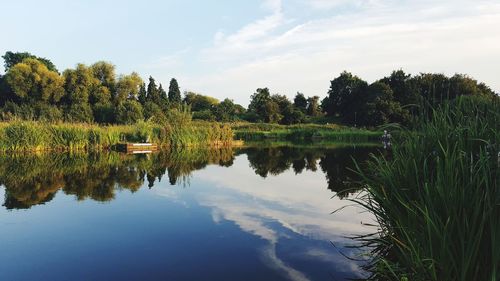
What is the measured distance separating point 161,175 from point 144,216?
608cm

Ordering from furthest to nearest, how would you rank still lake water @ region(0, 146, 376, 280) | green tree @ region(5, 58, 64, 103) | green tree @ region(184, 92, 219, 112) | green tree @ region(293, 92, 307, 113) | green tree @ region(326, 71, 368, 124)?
green tree @ region(293, 92, 307, 113), green tree @ region(184, 92, 219, 112), green tree @ region(326, 71, 368, 124), green tree @ region(5, 58, 64, 103), still lake water @ region(0, 146, 376, 280)

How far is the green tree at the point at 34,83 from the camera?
152ft

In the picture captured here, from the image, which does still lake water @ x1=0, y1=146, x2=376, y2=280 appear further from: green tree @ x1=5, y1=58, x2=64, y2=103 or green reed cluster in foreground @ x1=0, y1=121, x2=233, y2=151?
green tree @ x1=5, y1=58, x2=64, y2=103

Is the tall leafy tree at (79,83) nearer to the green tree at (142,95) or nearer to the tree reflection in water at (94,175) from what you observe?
the green tree at (142,95)

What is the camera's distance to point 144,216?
822 cm

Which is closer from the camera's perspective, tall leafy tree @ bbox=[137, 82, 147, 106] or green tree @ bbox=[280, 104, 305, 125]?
tall leafy tree @ bbox=[137, 82, 147, 106]

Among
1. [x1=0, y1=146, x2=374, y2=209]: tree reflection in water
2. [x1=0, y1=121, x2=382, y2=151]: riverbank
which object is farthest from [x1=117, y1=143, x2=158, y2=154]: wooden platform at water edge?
[x1=0, y1=146, x2=374, y2=209]: tree reflection in water

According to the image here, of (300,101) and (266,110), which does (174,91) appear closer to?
(266,110)

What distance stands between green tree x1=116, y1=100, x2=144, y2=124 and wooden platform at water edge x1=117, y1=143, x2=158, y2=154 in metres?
13.6

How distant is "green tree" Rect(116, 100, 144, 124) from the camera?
39.5m

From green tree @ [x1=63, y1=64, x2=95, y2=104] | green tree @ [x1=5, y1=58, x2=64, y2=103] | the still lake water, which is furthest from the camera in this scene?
green tree @ [x1=63, y1=64, x2=95, y2=104]

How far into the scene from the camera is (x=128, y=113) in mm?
39625

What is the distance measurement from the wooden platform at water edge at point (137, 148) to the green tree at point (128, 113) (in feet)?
44.6

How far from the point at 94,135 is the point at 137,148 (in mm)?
2742
